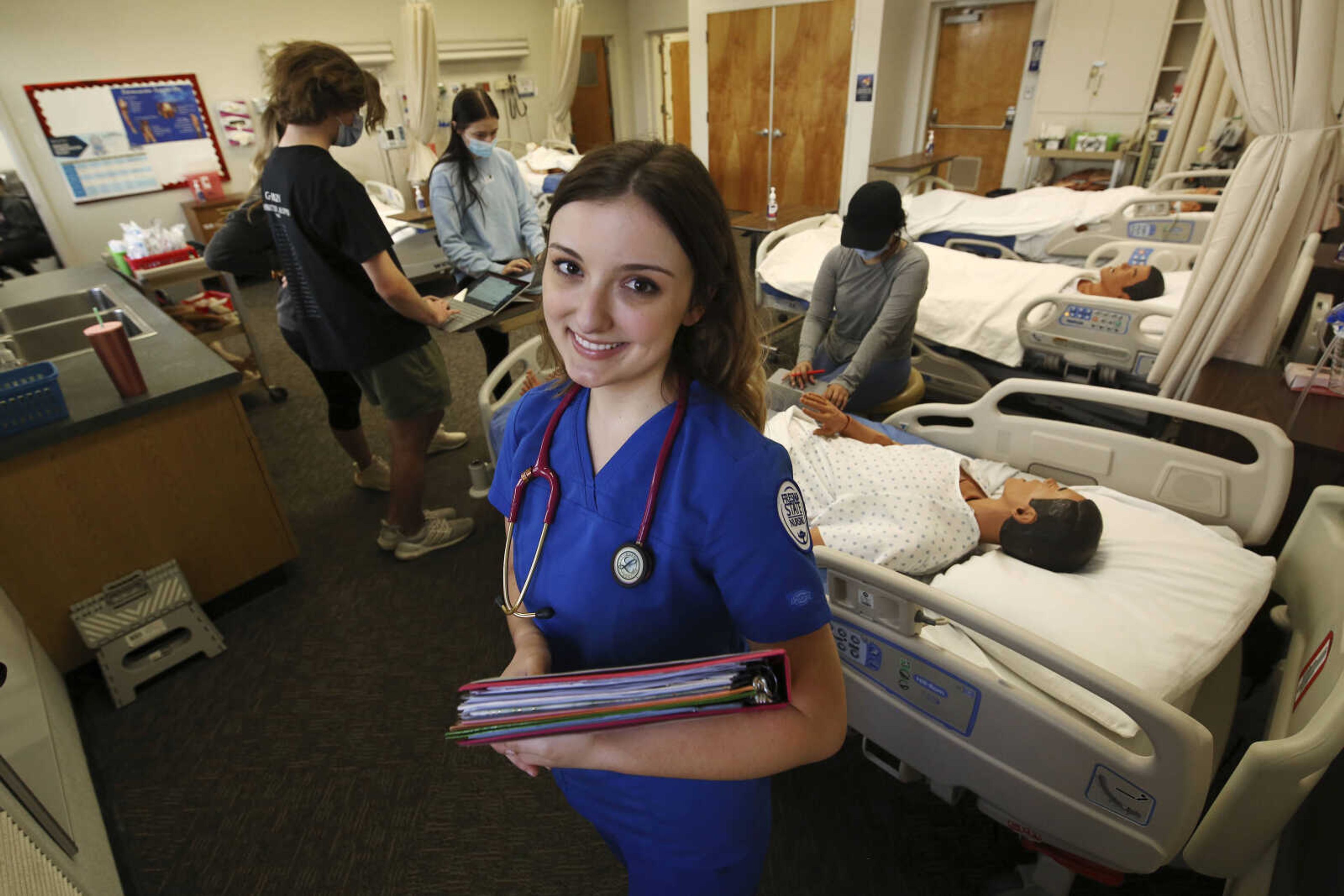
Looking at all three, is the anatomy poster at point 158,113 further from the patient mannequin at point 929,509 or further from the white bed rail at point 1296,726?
the white bed rail at point 1296,726

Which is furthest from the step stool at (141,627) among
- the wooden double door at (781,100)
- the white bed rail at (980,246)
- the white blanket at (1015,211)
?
the wooden double door at (781,100)

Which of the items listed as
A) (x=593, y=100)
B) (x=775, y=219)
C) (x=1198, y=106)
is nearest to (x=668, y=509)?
(x=775, y=219)

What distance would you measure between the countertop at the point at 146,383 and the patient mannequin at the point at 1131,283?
3543 millimetres

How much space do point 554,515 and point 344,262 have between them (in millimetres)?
1632

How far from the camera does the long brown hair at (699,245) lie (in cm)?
76

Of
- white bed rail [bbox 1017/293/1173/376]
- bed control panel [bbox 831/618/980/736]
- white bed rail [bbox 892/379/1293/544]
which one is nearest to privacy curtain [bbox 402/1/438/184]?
white bed rail [bbox 1017/293/1173/376]

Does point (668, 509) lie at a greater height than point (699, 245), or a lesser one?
lesser

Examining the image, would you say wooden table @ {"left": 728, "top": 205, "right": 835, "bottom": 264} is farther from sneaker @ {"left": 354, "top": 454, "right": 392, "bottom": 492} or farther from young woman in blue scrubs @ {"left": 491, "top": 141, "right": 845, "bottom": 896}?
young woman in blue scrubs @ {"left": 491, "top": 141, "right": 845, "bottom": 896}

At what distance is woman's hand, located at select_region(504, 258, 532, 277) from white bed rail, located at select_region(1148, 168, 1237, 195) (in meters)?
3.68

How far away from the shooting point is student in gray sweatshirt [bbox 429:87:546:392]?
273 cm

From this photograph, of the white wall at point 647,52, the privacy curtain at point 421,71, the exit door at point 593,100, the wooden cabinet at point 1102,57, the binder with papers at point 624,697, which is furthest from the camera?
the exit door at point 593,100

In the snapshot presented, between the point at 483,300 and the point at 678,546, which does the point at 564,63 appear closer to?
the point at 483,300

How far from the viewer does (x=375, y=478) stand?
3.17m

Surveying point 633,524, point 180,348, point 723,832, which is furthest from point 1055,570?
point 180,348
